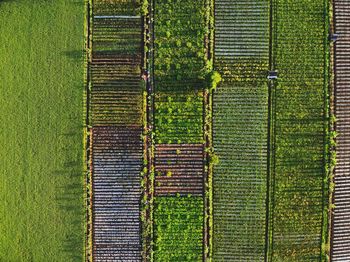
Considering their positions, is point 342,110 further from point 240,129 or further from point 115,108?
point 115,108

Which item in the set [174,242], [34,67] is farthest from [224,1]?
[174,242]

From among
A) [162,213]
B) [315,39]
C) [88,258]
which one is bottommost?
[88,258]

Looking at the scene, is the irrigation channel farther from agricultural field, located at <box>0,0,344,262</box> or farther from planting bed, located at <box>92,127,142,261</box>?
planting bed, located at <box>92,127,142,261</box>

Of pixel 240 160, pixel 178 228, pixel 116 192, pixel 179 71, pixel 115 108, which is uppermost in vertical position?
pixel 179 71

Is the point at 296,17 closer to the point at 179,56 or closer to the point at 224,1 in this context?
the point at 224,1

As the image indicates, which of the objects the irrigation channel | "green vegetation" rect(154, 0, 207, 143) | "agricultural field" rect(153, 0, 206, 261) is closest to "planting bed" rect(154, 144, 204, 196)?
"agricultural field" rect(153, 0, 206, 261)

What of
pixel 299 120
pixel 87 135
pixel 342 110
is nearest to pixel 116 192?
pixel 87 135
